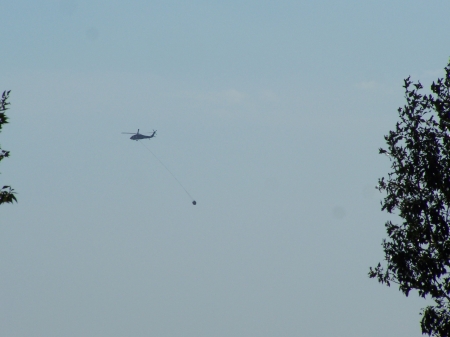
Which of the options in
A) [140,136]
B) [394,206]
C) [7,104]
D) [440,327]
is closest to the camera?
[7,104]

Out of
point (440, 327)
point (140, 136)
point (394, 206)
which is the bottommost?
point (440, 327)

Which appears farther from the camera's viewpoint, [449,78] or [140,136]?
[140,136]

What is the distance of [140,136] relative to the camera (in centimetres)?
10962

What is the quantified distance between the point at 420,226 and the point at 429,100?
5409 millimetres

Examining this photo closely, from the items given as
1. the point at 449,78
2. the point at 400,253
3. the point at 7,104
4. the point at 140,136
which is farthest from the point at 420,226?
the point at 140,136

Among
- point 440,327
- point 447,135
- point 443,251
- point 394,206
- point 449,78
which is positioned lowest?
point 440,327

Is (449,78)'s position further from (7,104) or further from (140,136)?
(140,136)

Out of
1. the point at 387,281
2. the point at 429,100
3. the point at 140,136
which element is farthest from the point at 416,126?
the point at 140,136

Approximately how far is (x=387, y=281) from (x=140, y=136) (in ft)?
259

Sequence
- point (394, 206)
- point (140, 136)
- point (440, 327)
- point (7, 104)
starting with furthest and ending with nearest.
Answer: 1. point (140, 136)
2. point (394, 206)
3. point (440, 327)
4. point (7, 104)

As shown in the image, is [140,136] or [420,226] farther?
[140,136]

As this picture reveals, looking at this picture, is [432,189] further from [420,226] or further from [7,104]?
[7,104]

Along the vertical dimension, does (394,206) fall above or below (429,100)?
below

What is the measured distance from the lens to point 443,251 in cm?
3244
